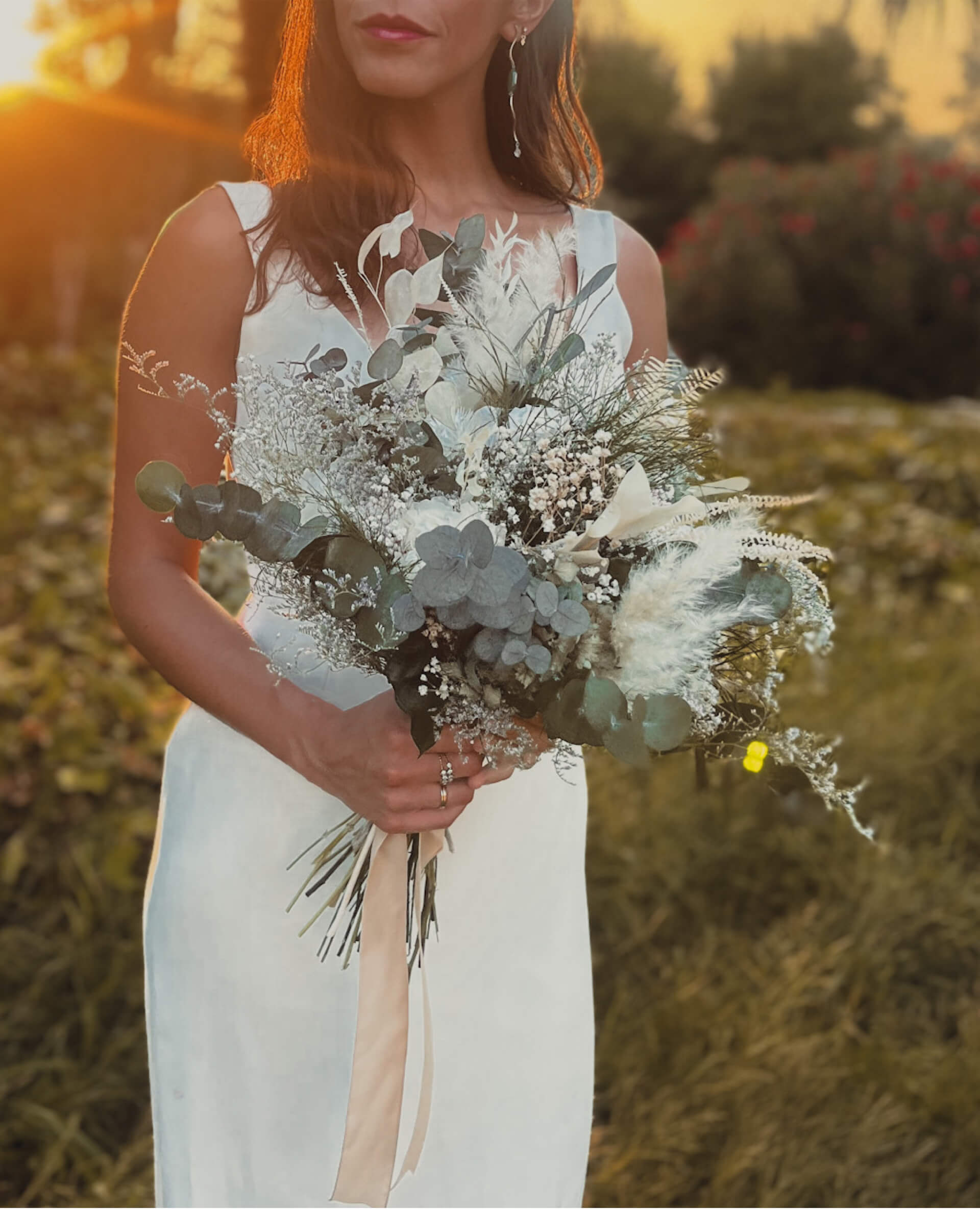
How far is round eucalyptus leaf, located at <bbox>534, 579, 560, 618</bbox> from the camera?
1.13 meters

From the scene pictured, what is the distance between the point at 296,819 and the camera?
1.68 metres

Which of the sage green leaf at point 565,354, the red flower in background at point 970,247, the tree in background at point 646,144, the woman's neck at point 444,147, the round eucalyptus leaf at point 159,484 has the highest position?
the tree in background at point 646,144

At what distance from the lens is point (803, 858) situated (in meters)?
3.86

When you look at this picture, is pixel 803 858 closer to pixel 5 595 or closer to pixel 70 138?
pixel 5 595

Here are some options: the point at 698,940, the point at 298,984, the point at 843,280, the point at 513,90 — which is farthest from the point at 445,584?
the point at 843,280

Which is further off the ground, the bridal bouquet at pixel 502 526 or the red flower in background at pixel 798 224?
the red flower in background at pixel 798 224

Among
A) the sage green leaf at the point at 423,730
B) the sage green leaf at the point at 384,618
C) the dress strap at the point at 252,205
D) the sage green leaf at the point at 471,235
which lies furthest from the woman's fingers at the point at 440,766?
the dress strap at the point at 252,205

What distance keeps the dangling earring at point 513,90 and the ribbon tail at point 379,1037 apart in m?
1.07

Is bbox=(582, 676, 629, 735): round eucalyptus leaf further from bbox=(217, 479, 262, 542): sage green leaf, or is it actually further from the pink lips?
the pink lips

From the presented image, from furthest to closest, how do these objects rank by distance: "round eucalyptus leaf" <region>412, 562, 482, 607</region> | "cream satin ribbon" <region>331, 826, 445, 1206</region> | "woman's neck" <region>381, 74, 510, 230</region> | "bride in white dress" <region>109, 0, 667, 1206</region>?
1. "woman's neck" <region>381, 74, 510, 230</region>
2. "bride in white dress" <region>109, 0, 667, 1206</region>
3. "cream satin ribbon" <region>331, 826, 445, 1206</region>
4. "round eucalyptus leaf" <region>412, 562, 482, 607</region>

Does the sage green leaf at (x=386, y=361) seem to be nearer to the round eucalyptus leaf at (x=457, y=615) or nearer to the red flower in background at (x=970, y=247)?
the round eucalyptus leaf at (x=457, y=615)

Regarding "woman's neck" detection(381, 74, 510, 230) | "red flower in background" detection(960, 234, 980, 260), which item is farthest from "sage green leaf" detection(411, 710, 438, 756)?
"red flower in background" detection(960, 234, 980, 260)

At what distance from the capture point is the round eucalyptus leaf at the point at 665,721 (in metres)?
1.19

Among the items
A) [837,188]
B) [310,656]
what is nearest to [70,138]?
[837,188]
